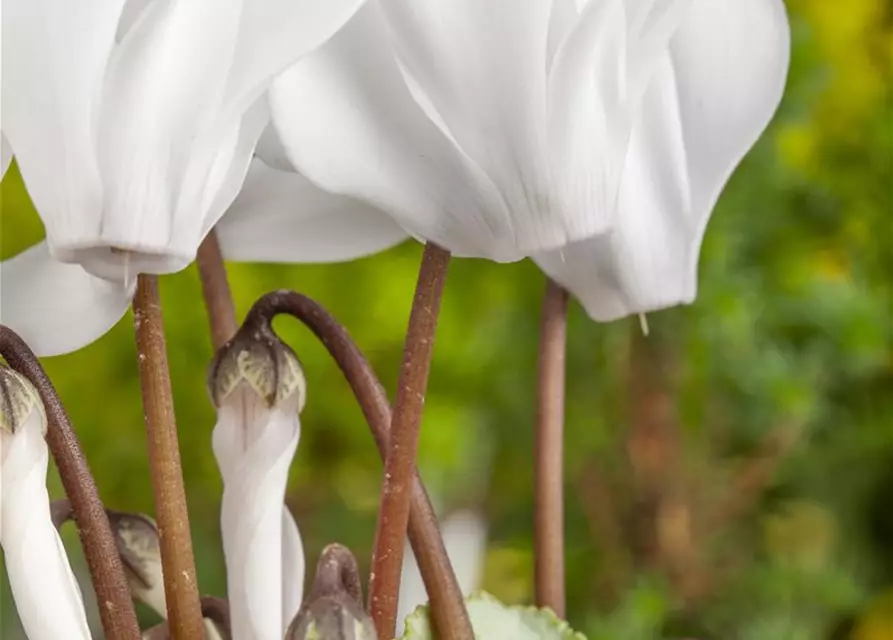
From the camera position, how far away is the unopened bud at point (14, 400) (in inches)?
11.4

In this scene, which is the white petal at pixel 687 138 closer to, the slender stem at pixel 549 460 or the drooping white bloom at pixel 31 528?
the slender stem at pixel 549 460

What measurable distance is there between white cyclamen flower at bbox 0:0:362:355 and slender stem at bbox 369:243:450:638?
77 mm

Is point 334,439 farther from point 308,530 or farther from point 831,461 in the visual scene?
point 831,461

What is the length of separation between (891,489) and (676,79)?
2.74 ft

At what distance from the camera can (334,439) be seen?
1.06 meters

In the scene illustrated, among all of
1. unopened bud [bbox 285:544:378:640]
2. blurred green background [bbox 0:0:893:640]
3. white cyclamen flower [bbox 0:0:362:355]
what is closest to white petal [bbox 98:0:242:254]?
white cyclamen flower [bbox 0:0:362:355]

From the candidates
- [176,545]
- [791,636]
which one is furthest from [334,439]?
[176,545]

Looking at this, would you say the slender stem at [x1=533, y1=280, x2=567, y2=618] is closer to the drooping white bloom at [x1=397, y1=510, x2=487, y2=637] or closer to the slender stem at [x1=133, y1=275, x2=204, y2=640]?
the drooping white bloom at [x1=397, y1=510, x2=487, y2=637]

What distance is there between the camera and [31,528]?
303 millimetres

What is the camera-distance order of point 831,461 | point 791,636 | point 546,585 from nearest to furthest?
point 546,585 → point 791,636 → point 831,461

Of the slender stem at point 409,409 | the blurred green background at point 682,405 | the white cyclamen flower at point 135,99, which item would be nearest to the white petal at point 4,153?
the white cyclamen flower at point 135,99

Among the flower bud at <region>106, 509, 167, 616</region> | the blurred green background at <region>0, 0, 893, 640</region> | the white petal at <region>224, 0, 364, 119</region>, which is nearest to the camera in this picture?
the white petal at <region>224, 0, 364, 119</region>

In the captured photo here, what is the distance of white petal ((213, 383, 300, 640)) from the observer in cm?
35

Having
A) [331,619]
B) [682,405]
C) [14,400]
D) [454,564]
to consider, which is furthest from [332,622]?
[682,405]
